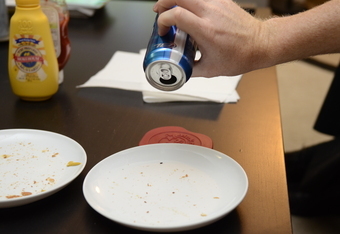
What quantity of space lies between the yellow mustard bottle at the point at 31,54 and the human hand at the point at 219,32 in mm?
262

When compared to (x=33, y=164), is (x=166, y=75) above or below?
above

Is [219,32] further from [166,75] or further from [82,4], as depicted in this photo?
[82,4]

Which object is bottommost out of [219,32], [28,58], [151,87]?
[151,87]

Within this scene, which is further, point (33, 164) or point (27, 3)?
point (27, 3)

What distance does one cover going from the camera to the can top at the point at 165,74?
635 millimetres

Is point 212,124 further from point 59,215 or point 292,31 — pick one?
point 59,215

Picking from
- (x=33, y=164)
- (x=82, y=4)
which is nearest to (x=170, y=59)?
(x=33, y=164)

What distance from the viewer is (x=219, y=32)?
693 mm

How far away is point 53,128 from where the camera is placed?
821 mm

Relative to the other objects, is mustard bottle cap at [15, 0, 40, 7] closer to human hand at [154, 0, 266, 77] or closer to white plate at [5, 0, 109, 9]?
human hand at [154, 0, 266, 77]

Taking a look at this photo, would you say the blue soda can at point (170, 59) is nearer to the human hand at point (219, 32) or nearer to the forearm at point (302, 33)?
the human hand at point (219, 32)

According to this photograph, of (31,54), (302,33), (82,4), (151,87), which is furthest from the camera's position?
(82,4)

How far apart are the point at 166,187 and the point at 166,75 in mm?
173

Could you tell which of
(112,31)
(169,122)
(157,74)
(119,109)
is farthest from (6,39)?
(157,74)
